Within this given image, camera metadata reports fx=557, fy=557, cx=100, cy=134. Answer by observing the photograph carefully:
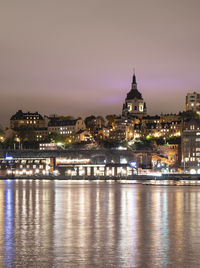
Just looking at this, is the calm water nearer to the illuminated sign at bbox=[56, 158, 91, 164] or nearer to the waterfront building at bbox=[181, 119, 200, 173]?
the waterfront building at bbox=[181, 119, 200, 173]

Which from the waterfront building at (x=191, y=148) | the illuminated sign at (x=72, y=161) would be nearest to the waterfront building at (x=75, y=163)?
the illuminated sign at (x=72, y=161)

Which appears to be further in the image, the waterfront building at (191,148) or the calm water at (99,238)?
the waterfront building at (191,148)

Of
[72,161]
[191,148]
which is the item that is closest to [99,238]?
[191,148]

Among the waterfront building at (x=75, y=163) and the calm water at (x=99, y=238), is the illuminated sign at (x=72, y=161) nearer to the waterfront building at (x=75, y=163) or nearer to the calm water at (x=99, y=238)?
the waterfront building at (x=75, y=163)

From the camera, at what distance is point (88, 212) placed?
38781mm

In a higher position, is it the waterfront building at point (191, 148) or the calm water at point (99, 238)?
the waterfront building at point (191, 148)

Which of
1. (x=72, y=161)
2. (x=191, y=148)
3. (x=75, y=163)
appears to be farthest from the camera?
(x=72, y=161)

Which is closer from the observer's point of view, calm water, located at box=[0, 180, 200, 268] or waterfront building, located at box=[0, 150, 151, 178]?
calm water, located at box=[0, 180, 200, 268]

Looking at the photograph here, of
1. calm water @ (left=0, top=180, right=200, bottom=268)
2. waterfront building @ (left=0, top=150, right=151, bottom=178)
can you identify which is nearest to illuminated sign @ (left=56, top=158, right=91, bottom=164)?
waterfront building @ (left=0, top=150, right=151, bottom=178)

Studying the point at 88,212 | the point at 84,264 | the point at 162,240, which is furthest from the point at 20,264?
the point at 88,212

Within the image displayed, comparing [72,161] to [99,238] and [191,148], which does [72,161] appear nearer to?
[191,148]

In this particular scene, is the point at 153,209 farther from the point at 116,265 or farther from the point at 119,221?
the point at 116,265

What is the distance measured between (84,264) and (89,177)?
13233cm

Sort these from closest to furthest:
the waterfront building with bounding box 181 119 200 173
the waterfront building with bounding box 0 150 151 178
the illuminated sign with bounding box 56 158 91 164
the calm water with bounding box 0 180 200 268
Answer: the calm water with bounding box 0 180 200 268
the waterfront building with bounding box 181 119 200 173
the waterfront building with bounding box 0 150 151 178
the illuminated sign with bounding box 56 158 91 164
